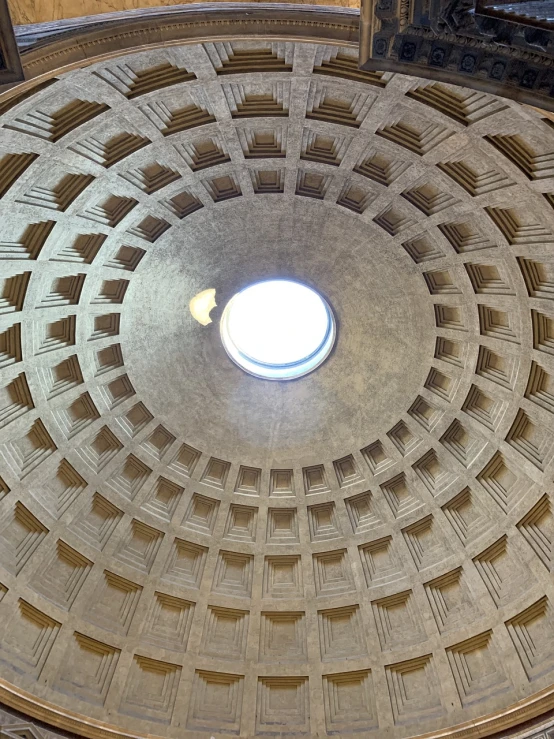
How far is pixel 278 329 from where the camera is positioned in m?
31.4

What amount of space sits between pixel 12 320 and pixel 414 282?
1323 cm

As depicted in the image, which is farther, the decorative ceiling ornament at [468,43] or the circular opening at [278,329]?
the circular opening at [278,329]

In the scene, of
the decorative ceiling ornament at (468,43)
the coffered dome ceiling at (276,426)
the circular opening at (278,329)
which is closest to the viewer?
the decorative ceiling ornament at (468,43)

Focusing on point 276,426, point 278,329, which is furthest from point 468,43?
point 278,329

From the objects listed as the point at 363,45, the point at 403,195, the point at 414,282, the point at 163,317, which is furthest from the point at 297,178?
the point at 363,45

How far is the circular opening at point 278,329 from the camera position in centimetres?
2827

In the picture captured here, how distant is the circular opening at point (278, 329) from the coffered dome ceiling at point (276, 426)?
721 millimetres

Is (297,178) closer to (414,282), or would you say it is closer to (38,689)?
(414,282)

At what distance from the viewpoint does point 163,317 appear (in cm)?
2614

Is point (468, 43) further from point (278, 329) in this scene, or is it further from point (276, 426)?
point (278, 329)

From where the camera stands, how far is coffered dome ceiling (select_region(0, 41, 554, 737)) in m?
20.4

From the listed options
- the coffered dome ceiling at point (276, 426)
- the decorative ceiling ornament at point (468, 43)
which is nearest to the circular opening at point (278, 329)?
the coffered dome ceiling at point (276, 426)

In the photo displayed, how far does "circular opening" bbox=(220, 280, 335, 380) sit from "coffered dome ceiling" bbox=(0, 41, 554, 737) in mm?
721

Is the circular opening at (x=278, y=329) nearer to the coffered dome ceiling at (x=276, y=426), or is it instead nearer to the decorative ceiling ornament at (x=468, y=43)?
the coffered dome ceiling at (x=276, y=426)
